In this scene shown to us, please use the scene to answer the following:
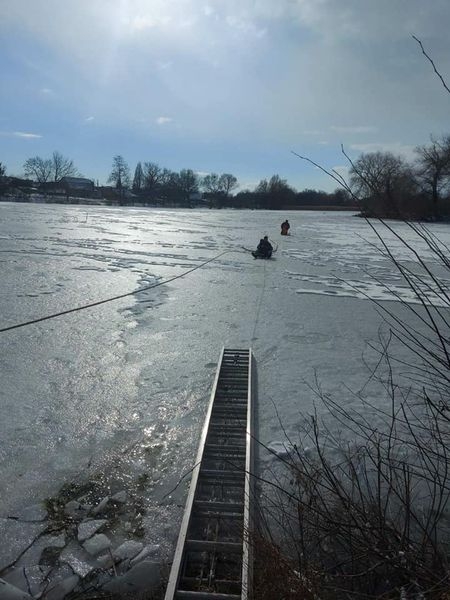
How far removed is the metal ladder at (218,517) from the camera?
2609 millimetres

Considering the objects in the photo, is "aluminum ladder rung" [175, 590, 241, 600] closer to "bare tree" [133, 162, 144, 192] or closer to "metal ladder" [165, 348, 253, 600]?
"metal ladder" [165, 348, 253, 600]

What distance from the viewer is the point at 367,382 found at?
547cm

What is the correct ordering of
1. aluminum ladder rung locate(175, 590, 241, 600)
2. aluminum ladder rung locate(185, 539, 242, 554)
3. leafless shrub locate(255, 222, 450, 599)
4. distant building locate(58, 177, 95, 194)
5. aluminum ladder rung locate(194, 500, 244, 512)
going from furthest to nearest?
distant building locate(58, 177, 95, 194) < aluminum ladder rung locate(194, 500, 244, 512) < aluminum ladder rung locate(185, 539, 242, 554) < aluminum ladder rung locate(175, 590, 241, 600) < leafless shrub locate(255, 222, 450, 599)

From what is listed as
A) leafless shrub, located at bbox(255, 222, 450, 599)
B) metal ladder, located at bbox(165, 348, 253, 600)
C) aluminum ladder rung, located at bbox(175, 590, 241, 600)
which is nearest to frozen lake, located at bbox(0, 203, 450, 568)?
metal ladder, located at bbox(165, 348, 253, 600)

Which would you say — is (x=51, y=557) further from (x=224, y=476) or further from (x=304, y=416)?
(x=304, y=416)

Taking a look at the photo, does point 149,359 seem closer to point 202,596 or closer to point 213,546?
point 213,546

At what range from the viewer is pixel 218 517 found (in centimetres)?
317

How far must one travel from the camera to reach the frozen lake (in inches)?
149

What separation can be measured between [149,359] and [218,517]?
10.2ft

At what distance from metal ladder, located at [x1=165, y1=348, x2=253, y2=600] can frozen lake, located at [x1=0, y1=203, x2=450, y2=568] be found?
0.52 ft

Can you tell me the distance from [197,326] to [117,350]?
171cm

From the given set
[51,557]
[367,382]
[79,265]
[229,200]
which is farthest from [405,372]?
[229,200]

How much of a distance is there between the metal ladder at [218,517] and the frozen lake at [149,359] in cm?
16

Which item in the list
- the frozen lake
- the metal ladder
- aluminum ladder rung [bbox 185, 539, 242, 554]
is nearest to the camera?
the metal ladder
